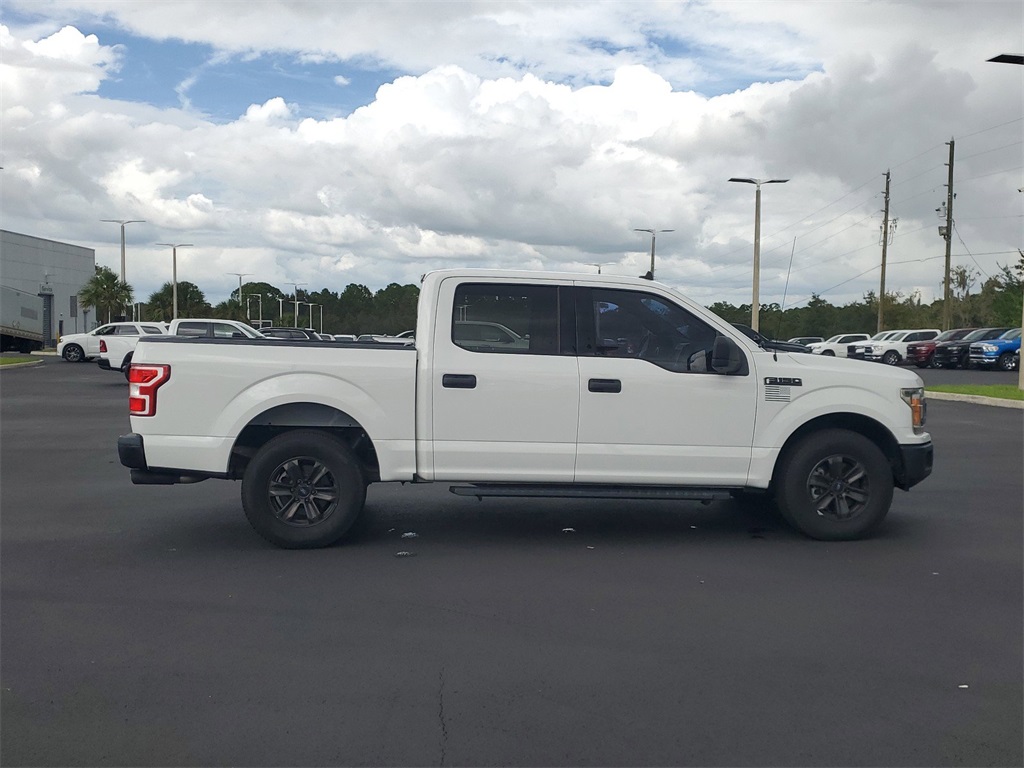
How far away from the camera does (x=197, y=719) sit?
4219 millimetres

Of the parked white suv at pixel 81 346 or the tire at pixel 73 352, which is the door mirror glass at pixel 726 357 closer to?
the parked white suv at pixel 81 346

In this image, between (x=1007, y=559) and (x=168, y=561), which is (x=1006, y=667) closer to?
(x=1007, y=559)

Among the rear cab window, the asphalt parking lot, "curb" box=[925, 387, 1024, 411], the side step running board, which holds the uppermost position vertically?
the rear cab window

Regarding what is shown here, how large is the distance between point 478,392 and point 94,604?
2.83 metres

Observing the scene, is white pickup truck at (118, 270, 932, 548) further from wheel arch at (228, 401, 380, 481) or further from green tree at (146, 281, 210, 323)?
green tree at (146, 281, 210, 323)

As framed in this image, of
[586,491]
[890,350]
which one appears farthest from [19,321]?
[586,491]

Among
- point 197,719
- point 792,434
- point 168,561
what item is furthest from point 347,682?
point 792,434

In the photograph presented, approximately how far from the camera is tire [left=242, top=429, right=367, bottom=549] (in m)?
7.18

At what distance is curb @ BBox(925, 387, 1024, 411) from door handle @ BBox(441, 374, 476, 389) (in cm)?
1657

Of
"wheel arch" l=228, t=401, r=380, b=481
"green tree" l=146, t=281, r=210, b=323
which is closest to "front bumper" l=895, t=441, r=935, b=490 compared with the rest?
"wheel arch" l=228, t=401, r=380, b=481

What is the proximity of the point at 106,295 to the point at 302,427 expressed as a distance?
75.5 meters

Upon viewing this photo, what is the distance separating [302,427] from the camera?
24.1 feet

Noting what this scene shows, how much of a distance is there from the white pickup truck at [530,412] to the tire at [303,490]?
1 cm

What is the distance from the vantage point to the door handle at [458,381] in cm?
728
